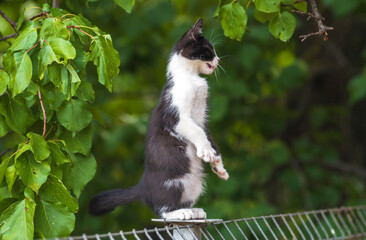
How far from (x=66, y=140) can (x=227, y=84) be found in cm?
295

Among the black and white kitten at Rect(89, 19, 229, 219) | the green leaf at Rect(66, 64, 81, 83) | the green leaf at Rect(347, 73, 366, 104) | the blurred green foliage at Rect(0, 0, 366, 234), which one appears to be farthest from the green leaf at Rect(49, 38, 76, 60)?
the green leaf at Rect(347, 73, 366, 104)

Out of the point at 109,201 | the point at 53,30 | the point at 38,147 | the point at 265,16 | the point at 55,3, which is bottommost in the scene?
the point at 109,201

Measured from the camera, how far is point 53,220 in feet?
7.89

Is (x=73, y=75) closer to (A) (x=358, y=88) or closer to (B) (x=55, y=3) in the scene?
(B) (x=55, y=3)

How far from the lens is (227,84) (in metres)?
5.45

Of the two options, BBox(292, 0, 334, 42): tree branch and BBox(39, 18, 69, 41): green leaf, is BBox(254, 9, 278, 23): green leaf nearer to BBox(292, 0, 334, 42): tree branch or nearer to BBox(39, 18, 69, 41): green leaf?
BBox(292, 0, 334, 42): tree branch

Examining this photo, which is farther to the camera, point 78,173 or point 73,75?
point 78,173

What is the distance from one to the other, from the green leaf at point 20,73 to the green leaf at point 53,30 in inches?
4.5

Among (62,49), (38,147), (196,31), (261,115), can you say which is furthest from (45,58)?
(261,115)

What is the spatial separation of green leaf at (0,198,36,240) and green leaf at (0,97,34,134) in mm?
396

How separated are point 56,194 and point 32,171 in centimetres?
16

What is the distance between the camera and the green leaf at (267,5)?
2822mm

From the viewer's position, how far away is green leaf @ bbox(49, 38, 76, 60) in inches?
88.7

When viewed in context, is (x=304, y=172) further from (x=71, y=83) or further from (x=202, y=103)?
(x=71, y=83)
